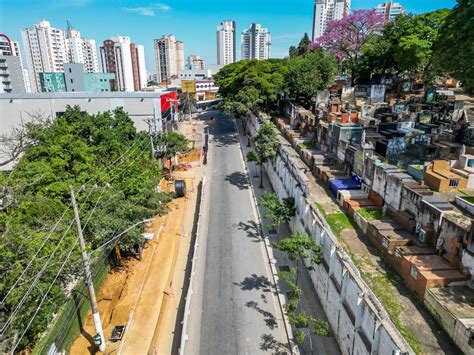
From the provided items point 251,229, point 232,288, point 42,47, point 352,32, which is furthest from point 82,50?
point 232,288

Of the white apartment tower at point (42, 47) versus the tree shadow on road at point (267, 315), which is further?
the white apartment tower at point (42, 47)

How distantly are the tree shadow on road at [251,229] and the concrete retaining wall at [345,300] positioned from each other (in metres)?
4.66

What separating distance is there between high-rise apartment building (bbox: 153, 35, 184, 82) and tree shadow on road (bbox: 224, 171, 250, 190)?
157078 millimetres

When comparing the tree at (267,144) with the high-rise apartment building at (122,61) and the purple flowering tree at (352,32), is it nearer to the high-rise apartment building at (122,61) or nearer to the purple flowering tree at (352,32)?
the purple flowering tree at (352,32)

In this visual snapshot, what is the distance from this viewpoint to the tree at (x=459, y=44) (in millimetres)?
23453

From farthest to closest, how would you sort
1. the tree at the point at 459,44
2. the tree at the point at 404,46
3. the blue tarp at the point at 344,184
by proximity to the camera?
the tree at the point at 404,46 → the blue tarp at the point at 344,184 → the tree at the point at 459,44

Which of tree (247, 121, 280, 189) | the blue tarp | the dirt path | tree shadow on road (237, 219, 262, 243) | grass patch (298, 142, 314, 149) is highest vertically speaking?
tree (247, 121, 280, 189)

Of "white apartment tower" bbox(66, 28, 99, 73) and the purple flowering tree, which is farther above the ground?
"white apartment tower" bbox(66, 28, 99, 73)

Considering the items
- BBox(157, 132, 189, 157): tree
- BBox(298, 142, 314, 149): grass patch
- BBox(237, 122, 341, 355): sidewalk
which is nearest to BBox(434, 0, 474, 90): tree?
BBox(298, 142, 314, 149): grass patch

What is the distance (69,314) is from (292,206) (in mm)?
17562

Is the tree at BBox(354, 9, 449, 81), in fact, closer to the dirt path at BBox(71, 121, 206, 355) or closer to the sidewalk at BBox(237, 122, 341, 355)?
the sidewalk at BBox(237, 122, 341, 355)

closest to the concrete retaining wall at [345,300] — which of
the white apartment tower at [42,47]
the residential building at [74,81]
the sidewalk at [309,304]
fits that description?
the sidewalk at [309,304]

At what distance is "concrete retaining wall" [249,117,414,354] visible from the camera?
496 inches

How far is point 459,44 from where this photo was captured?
25.5 m
